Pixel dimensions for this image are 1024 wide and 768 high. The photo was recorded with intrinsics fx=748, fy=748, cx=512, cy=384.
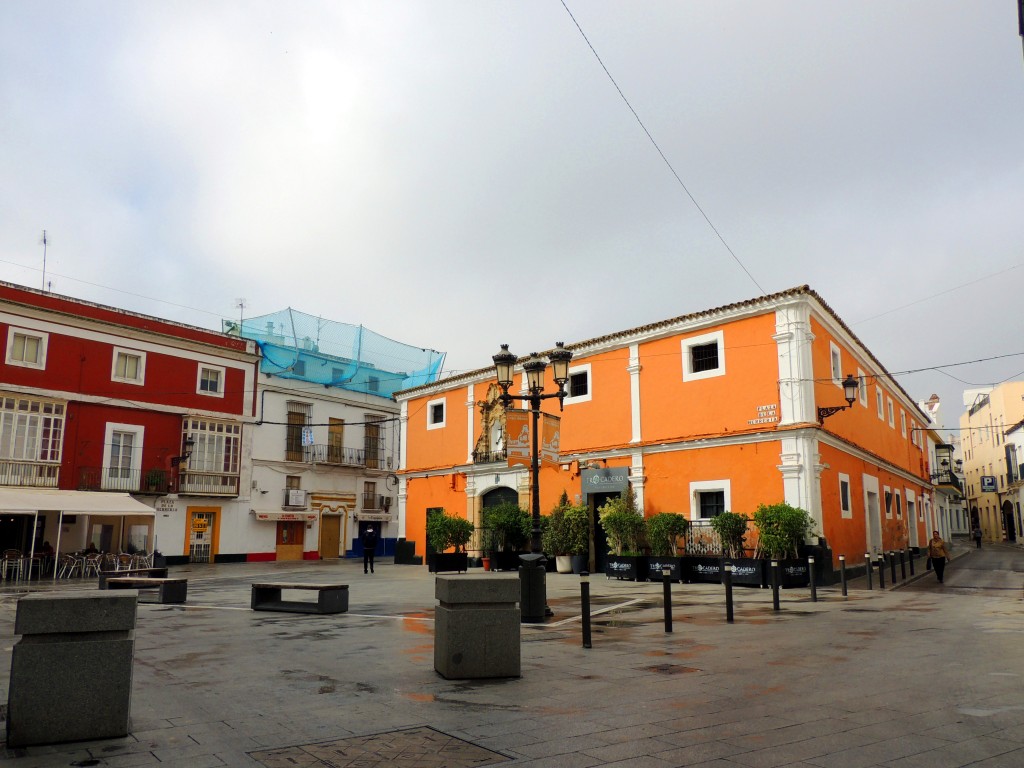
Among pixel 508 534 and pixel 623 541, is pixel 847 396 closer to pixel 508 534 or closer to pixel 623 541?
pixel 623 541

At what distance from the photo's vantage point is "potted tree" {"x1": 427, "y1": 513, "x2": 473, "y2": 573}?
24.3 meters

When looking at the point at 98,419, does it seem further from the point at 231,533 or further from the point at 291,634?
the point at 291,634

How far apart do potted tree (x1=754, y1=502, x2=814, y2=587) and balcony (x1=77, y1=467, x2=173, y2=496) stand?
23299 millimetres

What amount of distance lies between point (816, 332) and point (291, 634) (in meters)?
15.6

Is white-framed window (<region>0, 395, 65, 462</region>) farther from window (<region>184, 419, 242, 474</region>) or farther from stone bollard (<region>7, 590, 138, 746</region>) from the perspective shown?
stone bollard (<region>7, 590, 138, 746</region>)

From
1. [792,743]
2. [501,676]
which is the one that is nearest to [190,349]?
[501,676]

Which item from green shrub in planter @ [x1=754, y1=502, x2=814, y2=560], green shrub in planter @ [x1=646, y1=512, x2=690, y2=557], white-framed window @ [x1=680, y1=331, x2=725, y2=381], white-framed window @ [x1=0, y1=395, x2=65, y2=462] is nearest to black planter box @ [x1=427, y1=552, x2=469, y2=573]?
green shrub in planter @ [x1=646, y1=512, x2=690, y2=557]

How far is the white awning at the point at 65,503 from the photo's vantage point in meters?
21.4

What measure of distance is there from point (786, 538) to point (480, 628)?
12.6 meters

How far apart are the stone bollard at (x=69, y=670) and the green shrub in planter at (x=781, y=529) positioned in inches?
598

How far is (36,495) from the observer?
23172 millimetres

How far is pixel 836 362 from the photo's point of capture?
2152cm

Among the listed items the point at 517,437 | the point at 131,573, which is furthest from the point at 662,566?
the point at 131,573

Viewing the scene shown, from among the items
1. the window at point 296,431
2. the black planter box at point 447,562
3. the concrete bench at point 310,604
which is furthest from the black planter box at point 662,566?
the window at point 296,431
